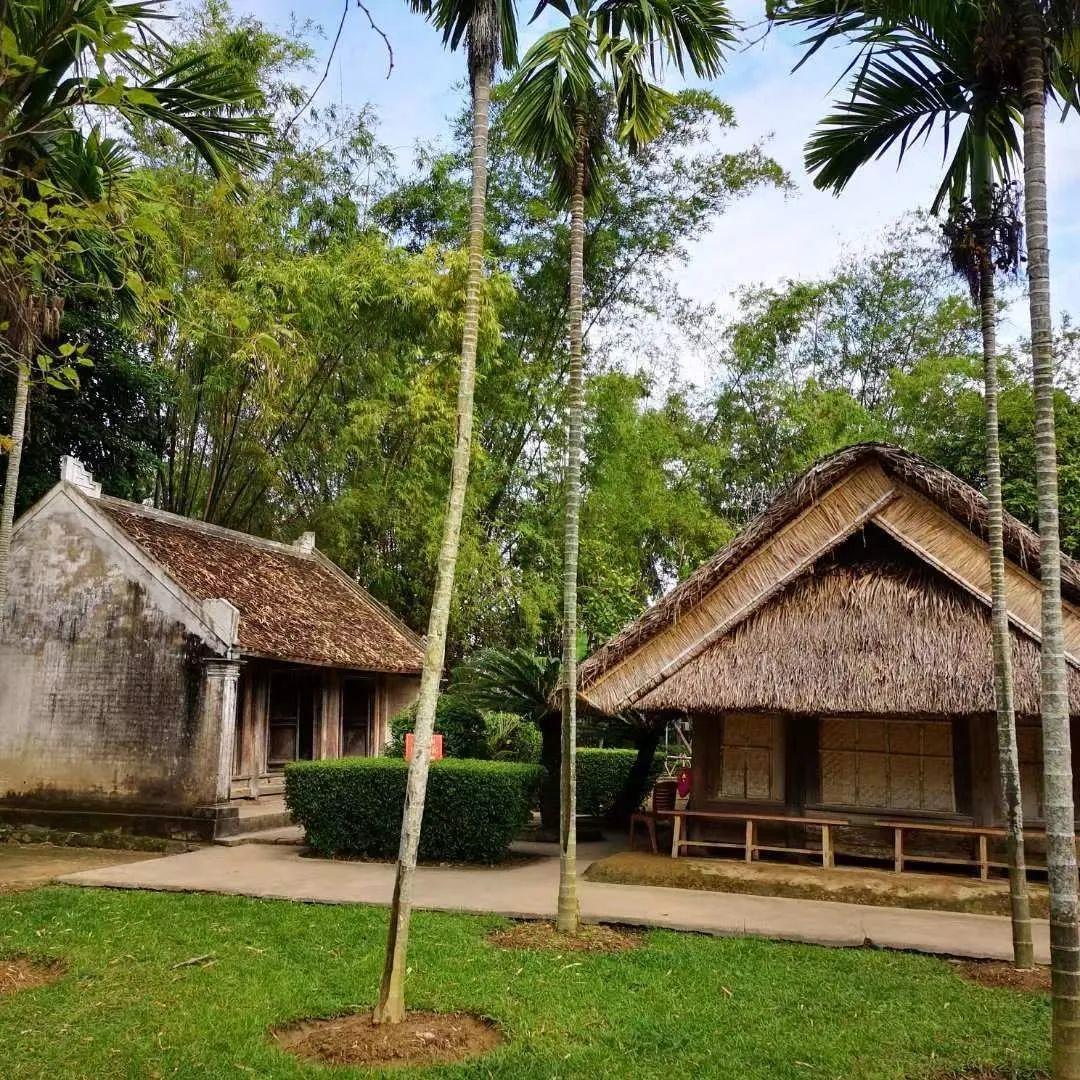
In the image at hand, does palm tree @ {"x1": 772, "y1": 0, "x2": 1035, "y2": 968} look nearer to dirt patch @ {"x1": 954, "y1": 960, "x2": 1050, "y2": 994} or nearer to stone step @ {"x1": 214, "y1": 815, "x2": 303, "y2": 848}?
dirt patch @ {"x1": 954, "y1": 960, "x2": 1050, "y2": 994}

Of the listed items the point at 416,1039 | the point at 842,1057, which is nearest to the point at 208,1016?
the point at 416,1039

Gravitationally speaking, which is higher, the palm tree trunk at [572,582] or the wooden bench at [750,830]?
the palm tree trunk at [572,582]

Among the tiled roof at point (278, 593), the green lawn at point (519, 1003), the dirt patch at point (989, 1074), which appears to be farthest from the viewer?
the tiled roof at point (278, 593)

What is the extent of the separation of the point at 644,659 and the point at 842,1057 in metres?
5.70

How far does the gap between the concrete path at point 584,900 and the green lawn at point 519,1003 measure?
1.35 feet

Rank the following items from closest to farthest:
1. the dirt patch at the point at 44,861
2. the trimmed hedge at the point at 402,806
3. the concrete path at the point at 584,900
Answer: the concrete path at the point at 584,900 → the dirt patch at the point at 44,861 → the trimmed hedge at the point at 402,806

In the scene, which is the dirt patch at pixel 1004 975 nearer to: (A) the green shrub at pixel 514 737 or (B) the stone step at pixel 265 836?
(B) the stone step at pixel 265 836

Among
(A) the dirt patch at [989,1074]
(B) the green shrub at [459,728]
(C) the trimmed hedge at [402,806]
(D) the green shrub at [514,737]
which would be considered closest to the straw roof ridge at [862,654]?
(C) the trimmed hedge at [402,806]

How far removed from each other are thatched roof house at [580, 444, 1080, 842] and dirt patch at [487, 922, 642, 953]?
2.89 meters

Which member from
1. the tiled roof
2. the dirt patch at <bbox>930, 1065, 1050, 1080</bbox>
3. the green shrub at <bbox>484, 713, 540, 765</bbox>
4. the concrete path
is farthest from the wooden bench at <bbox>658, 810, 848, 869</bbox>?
the tiled roof

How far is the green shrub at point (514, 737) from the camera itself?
16875 mm

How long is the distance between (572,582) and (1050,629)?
13.3 ft

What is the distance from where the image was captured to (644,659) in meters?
10.7

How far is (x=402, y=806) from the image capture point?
11.3 metres
